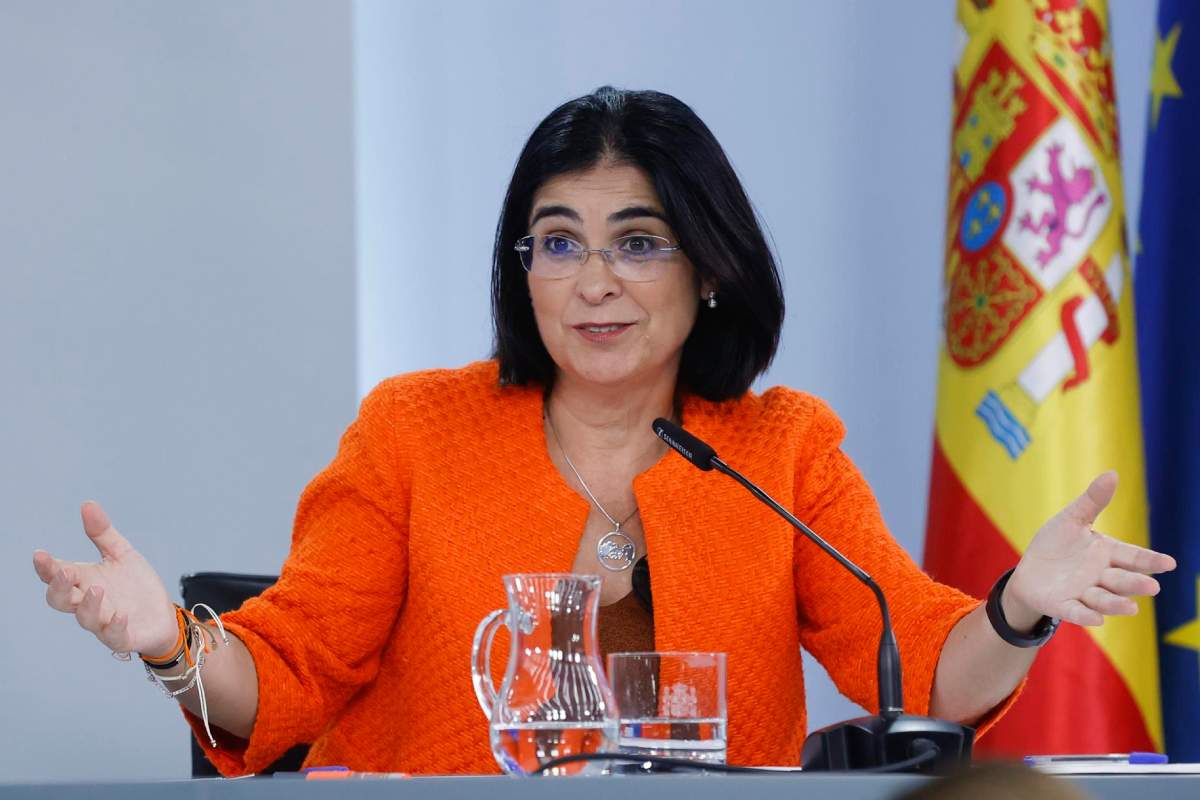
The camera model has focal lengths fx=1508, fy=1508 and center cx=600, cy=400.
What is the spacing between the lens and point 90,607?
4.51 feet

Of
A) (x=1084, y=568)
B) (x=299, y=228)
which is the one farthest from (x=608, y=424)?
(x=299, y=228)

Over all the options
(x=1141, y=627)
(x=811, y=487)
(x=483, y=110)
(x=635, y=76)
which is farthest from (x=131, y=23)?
(x=1141, y=627)

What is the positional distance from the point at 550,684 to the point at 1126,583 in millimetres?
597

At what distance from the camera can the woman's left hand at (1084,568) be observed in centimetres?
139

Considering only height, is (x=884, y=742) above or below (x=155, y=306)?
below

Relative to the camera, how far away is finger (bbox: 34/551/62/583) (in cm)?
132

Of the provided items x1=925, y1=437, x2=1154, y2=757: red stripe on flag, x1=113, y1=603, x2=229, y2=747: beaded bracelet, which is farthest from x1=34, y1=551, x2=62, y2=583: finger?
x1=925, y1=437, x2=1154, y2=757: red stripe on flag

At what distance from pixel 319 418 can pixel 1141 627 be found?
5.12ft

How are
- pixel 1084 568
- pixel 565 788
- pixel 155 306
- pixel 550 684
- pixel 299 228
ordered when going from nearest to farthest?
pixel 565 788 → pixel 550 684 → pixel 1084 568 → pixel 155 306 → pixel 299 228

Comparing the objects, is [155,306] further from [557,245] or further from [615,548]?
[615,548]

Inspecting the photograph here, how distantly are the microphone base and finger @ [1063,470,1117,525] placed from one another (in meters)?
0.31

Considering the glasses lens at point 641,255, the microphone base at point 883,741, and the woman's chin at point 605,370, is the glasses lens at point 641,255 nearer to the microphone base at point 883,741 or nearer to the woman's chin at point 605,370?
the woman's chin at point 605,370

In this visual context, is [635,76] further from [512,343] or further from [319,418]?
[512,343]

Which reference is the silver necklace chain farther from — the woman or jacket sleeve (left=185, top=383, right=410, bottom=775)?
jacket sleeve (left=185, top=383, right=410, bottom=775)
